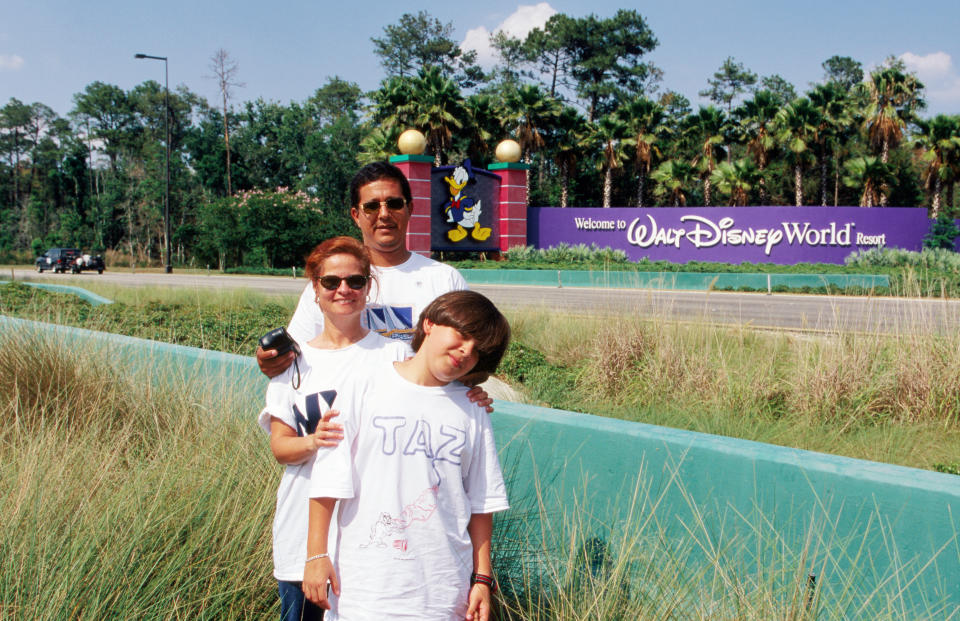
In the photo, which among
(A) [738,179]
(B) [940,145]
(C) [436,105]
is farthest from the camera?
(C) [436,105]

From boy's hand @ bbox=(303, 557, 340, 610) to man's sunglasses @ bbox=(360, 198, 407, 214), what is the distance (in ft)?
4.25

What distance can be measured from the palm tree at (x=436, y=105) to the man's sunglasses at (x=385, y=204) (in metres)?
36.1

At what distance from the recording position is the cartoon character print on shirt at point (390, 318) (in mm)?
2850

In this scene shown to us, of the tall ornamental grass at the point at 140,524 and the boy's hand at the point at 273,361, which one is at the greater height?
the boy's hand at the point at 273,361

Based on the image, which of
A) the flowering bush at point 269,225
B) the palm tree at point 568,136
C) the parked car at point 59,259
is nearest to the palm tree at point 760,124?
the palm tree at point 568,136

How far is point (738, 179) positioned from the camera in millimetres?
37531

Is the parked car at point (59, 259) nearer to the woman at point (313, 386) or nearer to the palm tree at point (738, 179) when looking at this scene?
the palm tree at point (738, 179)

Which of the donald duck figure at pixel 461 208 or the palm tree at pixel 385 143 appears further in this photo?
the palm tree at pixel 385 143

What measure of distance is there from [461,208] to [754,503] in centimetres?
3009

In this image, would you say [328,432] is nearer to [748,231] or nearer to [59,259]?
[748,231]

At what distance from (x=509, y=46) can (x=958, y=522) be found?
59.2m

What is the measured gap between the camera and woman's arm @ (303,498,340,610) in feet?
6.74

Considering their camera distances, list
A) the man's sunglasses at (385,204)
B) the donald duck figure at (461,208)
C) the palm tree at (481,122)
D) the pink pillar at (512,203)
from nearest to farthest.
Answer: the man's sunglasses at (385,204)
the donald duck figure at (461,208)
the pink pillar at (512,203)
the palm tree at (481,122)

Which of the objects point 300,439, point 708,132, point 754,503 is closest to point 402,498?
point 300,439
